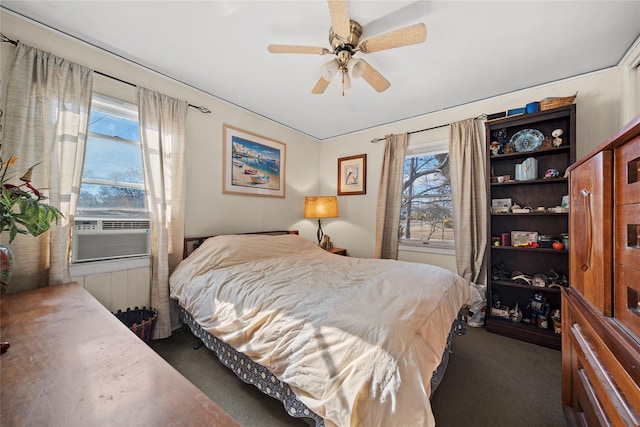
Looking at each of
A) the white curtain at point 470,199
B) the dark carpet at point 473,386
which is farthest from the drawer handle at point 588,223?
the white curtain at point 470,199

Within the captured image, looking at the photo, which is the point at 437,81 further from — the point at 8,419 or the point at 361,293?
the point at 8,419

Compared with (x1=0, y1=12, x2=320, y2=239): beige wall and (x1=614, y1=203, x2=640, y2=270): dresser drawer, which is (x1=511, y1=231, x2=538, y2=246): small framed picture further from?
(x1=0, y1=12, x2=320, y2=239): beige wall

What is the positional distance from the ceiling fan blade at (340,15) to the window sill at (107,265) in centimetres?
249

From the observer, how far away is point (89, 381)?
2.25 ft

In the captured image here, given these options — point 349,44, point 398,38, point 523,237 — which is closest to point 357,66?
point 349,44

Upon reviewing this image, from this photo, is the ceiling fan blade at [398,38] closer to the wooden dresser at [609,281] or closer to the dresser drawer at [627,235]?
the wooden dresser at [609,281]

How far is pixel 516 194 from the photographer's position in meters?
2.57

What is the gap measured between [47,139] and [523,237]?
426cm

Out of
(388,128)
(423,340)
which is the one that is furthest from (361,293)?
(388,128)

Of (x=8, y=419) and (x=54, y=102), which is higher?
(x=54, y=102)

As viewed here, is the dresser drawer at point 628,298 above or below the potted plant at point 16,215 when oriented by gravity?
below

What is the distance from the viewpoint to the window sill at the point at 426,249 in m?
2.99

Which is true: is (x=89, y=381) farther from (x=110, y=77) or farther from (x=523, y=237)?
(x=523, y=237)

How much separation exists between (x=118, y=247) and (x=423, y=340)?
8.20 feet
